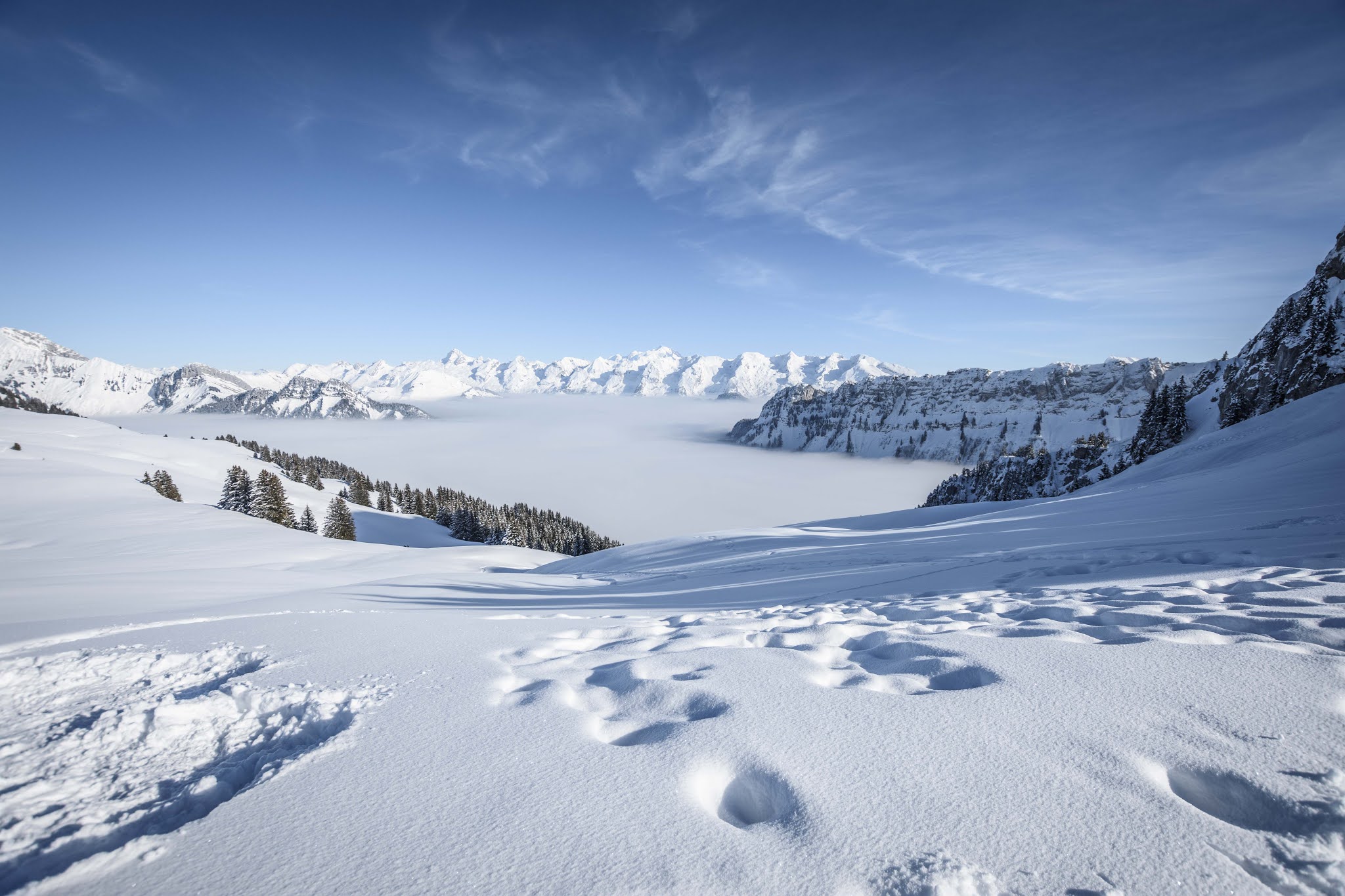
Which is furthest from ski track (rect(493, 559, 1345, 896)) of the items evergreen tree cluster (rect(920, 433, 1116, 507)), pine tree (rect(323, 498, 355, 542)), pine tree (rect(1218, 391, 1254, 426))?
pine tree (rect(323, 498, 355, 542))

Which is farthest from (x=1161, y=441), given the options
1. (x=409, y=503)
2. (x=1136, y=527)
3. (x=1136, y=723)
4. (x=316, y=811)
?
(x=409, y=503)

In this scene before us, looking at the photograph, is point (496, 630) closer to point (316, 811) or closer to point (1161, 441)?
point (316, 811)

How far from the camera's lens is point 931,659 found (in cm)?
390

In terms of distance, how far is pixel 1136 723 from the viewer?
2695mm

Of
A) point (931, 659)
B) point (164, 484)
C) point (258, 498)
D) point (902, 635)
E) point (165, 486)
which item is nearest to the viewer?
point (931, 659)

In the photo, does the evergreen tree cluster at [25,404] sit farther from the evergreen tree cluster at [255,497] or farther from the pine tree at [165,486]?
the evergreen tree cluster at [255,497]

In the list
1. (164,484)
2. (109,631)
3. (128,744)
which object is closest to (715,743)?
(128,744)

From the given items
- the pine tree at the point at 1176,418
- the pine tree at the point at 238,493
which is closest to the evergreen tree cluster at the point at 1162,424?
the pine tree at the point at 1176,418

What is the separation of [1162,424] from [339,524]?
291 ft

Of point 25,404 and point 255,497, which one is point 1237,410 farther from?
point 25,404

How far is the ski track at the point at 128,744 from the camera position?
7.38 ft

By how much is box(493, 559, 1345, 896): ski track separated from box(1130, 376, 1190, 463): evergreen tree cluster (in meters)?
60.3

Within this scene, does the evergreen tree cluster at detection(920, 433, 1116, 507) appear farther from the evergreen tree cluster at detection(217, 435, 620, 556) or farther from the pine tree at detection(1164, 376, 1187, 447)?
the evergreen tree cluster at detection(217, 435, 620, 556)

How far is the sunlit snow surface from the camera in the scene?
1938mm
